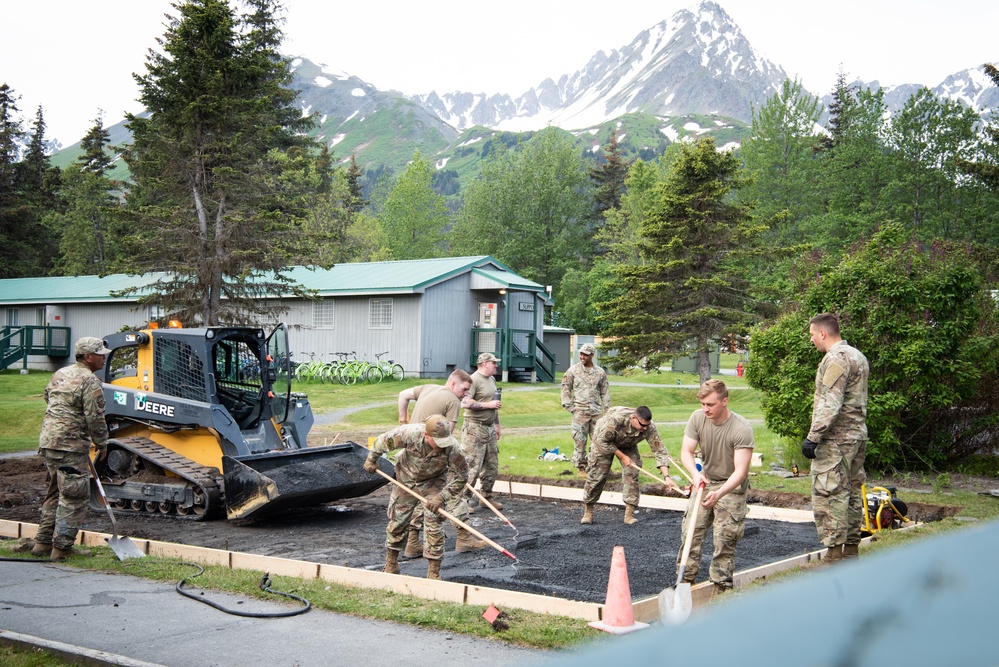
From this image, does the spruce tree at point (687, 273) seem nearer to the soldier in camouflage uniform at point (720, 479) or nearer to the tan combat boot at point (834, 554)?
the tan combat boot at point (834, 554)

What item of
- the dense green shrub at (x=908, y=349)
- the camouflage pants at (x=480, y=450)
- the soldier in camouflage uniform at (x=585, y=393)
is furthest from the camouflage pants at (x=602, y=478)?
the dense green shrub at (x=908, y=349)

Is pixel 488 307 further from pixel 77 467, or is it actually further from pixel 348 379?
pixel 77 467

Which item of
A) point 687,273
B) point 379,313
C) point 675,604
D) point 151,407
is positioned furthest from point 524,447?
point 379,313

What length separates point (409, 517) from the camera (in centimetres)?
812

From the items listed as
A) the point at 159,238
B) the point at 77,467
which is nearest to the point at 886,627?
the point at 77,467

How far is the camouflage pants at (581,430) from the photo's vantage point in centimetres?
1375

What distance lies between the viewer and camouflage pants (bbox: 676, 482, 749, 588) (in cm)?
697

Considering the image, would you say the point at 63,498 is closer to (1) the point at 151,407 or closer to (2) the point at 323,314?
(1) the point at 151,407

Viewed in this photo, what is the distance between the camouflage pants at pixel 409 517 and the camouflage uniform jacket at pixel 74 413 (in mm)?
3086

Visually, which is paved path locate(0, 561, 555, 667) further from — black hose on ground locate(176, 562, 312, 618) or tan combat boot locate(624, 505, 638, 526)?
tan combat boot locate(624, 505, 638, 526)

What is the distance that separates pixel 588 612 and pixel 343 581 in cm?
228

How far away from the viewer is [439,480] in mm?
8289

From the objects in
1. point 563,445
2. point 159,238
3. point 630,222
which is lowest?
point 563,445

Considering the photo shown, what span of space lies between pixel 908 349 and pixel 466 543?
661 centimetres
